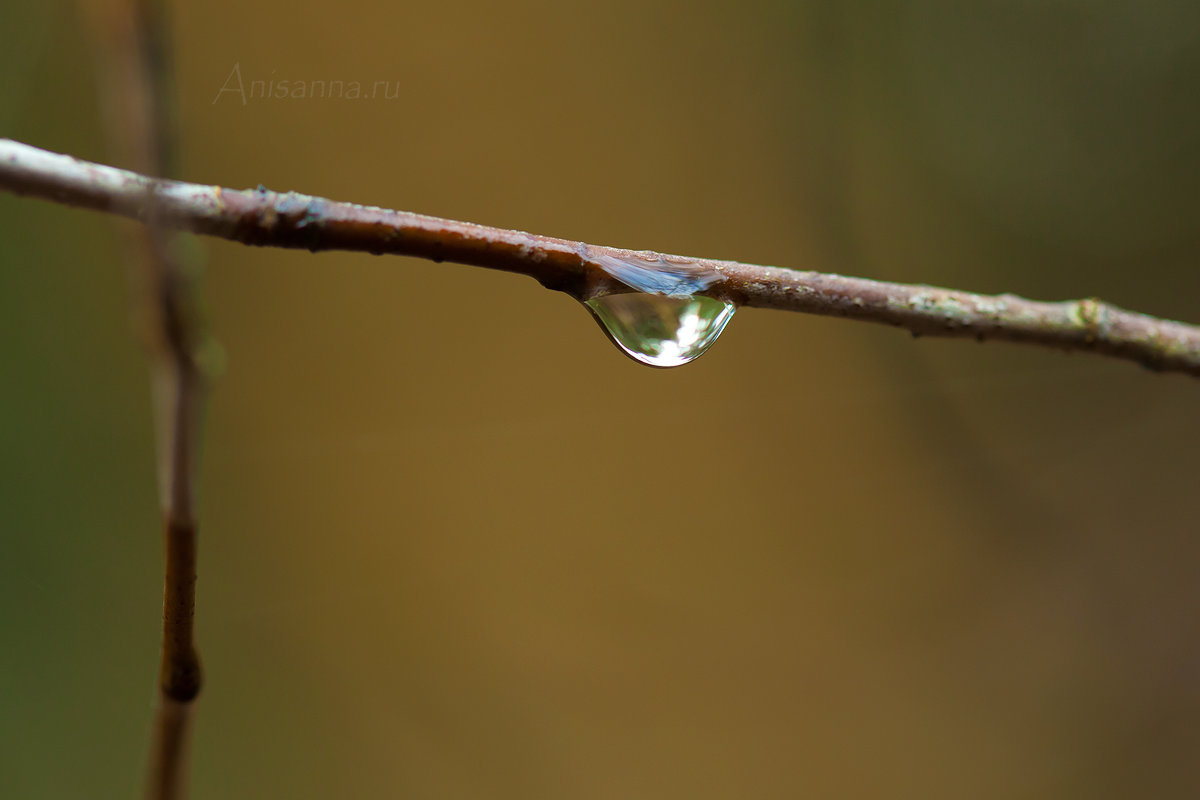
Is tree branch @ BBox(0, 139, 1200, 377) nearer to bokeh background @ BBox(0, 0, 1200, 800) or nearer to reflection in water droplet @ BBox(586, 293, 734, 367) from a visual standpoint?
reflection in water droplet @ BBox(586, 293, 734, 367)

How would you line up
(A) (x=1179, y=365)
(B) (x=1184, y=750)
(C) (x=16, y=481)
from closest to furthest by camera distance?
(A) (x=1179, y=365) → (C) (x=16, y=481) → (B) (x=1184, y=750)

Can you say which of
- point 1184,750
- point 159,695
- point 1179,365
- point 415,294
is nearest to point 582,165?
point 415,294

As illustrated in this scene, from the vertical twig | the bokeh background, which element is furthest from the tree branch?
the bokeh background

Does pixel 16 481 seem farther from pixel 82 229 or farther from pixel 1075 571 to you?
pixel 1075 571

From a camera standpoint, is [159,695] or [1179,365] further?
[1179,365]

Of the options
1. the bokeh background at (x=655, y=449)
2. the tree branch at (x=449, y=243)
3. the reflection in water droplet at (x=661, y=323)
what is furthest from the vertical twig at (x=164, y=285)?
the bokeh background at (x=655, y=449)

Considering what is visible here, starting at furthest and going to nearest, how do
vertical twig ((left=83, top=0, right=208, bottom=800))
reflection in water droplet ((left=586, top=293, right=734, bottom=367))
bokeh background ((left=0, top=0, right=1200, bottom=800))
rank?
bokeh background ((left=0, top=0, right=1200, bottom=800)) → reflection in water droplet ((left=586, top=293, right=734, bottom=367)) → vertical twig ((left=83, top=0, right=208, bottom=800))
